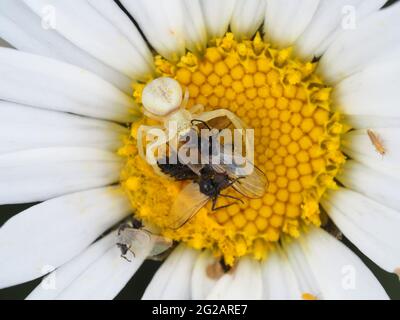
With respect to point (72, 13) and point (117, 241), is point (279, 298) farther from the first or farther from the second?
point (72, 13)

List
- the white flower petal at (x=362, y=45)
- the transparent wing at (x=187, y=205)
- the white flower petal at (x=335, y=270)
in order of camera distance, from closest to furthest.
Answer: the white flower petal at (x=362, y=45) → the transparent wing at (x=187, y=205) → the white flower petal at (x=335, y=270)

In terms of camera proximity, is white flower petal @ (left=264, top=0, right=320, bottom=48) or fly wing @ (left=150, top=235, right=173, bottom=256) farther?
fly wing @ (left=150, top=235, right=173, bottom=256)

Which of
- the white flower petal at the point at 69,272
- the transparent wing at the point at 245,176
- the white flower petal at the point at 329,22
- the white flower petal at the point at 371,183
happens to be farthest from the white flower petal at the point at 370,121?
the white flower petal at the point at 69,272

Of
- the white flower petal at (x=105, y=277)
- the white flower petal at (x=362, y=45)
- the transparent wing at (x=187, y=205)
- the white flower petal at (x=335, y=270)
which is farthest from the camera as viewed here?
the white flower petal at (x=105, y=277)

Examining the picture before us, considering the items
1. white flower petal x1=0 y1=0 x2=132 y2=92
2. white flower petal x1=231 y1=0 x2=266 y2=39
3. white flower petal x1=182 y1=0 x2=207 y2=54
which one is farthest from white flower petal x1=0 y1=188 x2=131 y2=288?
white flower petal x1=231 y1=0 x2=266 y2=39

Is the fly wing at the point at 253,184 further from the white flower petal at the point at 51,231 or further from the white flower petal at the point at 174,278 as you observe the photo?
the white flower petal at the point at 51,231

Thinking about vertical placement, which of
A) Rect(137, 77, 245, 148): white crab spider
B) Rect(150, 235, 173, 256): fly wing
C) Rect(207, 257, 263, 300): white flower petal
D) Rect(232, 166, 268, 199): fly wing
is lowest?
Rect(207, 257, 263, 300): white flower petal

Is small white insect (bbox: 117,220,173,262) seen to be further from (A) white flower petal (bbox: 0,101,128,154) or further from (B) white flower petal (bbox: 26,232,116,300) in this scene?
(A) white flower petal (bbox: 0,101,128,154)
